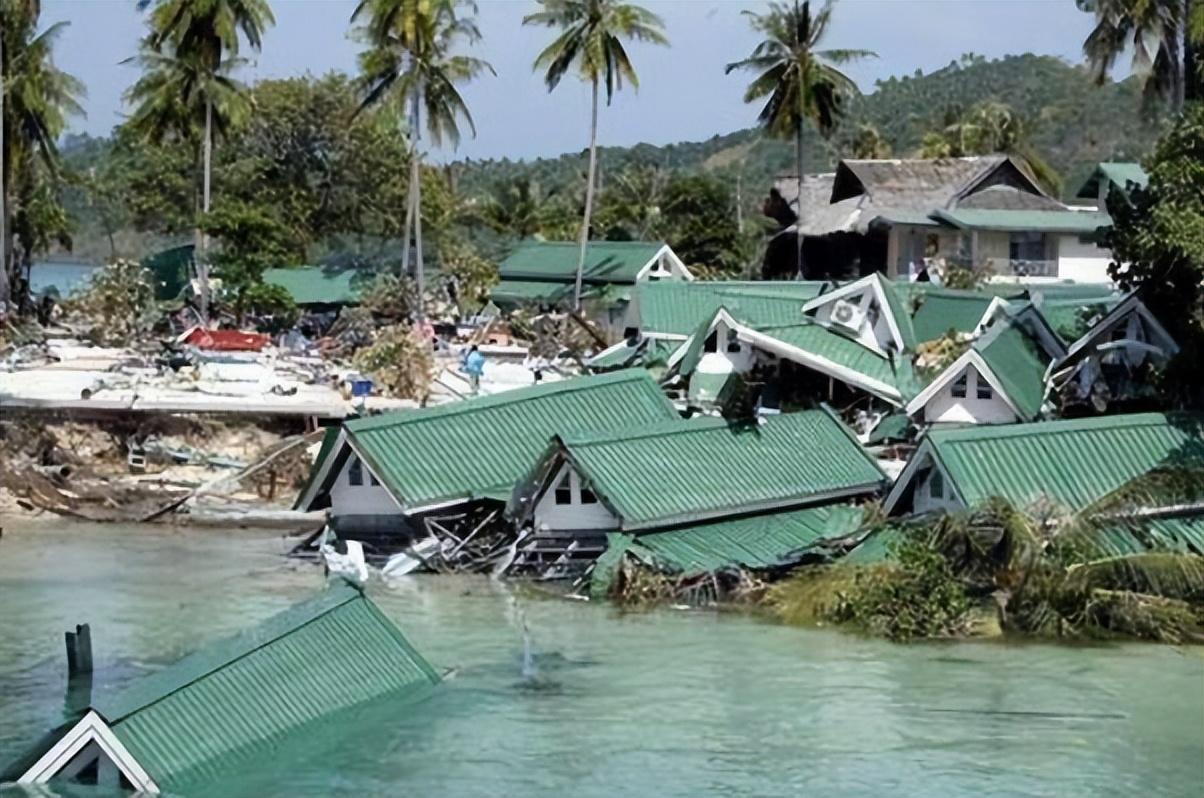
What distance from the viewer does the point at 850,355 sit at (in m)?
42.0

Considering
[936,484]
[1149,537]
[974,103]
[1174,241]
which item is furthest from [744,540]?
[974,103]

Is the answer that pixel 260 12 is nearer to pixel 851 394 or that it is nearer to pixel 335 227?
pixel 335 227

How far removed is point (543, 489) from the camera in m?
32.6

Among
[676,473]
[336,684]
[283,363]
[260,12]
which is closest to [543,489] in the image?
[676,473]

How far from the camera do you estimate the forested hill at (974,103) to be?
136875 millimetres

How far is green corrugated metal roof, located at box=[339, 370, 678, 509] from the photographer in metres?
33.2

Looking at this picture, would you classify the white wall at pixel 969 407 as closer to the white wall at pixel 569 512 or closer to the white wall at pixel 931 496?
the white wall at pixel 931 496

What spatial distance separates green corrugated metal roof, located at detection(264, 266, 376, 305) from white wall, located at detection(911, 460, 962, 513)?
38.5 meters

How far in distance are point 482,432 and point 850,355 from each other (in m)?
10.5

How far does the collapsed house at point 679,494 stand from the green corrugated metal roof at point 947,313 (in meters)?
11.0

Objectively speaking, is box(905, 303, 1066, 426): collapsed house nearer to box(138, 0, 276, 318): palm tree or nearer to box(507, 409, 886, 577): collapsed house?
box(507, 409, 886, 577): collapsed house

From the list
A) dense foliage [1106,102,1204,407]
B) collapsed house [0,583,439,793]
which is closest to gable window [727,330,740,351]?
dense foliage [1106,102,1204,407]

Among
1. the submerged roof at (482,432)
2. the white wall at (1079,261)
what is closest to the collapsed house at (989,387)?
the submerged roof at (482,432)

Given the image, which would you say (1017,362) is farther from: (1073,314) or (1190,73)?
(1190,73)
